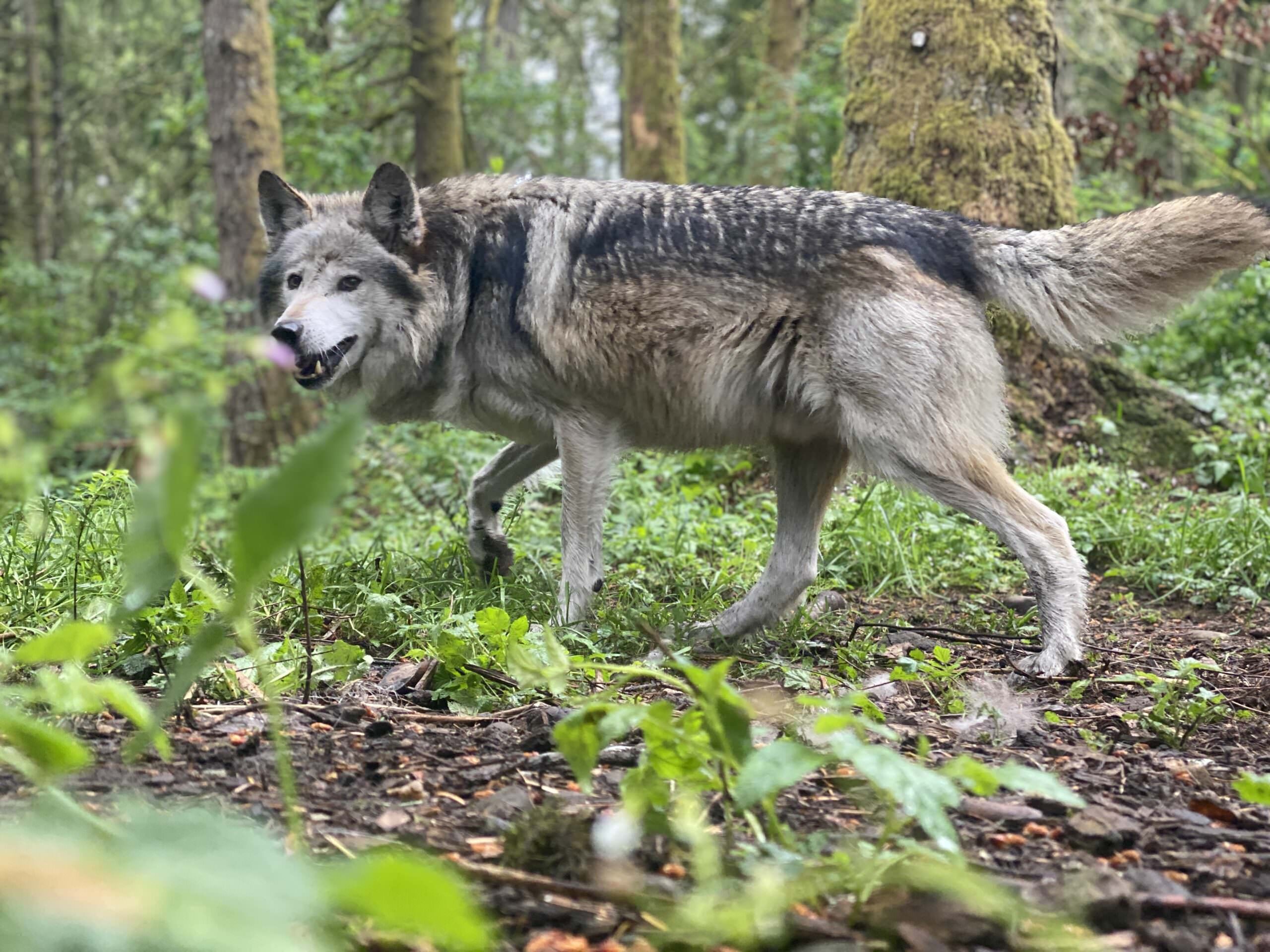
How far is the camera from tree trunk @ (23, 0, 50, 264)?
635 inches

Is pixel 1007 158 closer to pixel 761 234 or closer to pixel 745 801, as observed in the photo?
pixel 761 234

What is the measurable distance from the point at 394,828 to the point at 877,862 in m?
0.92

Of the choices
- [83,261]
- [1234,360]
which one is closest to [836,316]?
[1234,360]

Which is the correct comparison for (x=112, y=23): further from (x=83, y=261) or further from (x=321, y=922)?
(x=321, y=922)

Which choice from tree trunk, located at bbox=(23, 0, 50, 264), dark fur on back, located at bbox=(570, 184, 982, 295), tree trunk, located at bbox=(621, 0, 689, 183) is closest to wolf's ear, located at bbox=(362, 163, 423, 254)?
dark fur on back, located at bbox=(570, 184, 982, 295)

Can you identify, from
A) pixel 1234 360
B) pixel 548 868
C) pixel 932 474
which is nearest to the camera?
pixel 548 868

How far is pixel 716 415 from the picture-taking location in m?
4.57

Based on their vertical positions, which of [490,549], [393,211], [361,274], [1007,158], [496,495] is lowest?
[490,549]

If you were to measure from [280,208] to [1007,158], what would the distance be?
4.37 metres

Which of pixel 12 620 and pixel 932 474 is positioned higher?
pixel 932 474

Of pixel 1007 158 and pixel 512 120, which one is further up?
pixel 512 120

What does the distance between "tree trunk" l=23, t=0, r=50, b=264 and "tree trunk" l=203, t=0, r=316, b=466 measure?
792cm

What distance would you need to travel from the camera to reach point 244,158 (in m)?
9.77

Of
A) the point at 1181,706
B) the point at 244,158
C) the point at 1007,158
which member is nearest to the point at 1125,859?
the point at 1181,706
